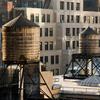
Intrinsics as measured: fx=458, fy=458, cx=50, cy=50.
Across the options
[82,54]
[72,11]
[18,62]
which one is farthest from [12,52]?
[72,11]

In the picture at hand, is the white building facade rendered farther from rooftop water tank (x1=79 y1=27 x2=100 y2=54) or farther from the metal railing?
the metal railing

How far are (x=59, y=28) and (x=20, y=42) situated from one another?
5469cm

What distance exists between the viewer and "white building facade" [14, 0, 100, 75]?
83.4m

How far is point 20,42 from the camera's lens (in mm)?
32812

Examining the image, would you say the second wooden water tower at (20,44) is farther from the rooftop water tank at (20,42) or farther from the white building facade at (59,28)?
the white building facade at (59,28)

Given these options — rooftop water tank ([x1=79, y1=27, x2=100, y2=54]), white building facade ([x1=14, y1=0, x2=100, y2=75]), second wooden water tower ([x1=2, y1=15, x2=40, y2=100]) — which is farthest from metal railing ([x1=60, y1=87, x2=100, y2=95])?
white building facade ([x1=14, y1=0, x2=100, y2=75])

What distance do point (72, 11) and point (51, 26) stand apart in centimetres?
672

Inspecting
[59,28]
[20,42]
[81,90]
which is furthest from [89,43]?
[59,28]

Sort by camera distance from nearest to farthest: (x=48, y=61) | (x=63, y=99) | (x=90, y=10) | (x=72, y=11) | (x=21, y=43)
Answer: (x=21, y=43), (x=63, y=99), (x=48, y=61), (x=72, y=11), (x=90, y=10)

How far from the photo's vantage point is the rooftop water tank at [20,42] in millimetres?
32844

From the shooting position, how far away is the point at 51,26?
8575cm

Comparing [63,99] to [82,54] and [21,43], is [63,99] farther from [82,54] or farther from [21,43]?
[21,43]

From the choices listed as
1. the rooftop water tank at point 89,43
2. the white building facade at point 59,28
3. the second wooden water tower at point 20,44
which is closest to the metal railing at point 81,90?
the rooftop water tank at point 89,43

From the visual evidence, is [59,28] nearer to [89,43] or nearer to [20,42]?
[89,43]
